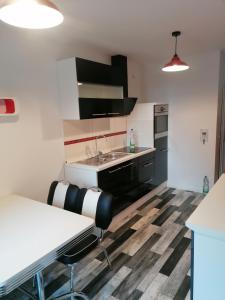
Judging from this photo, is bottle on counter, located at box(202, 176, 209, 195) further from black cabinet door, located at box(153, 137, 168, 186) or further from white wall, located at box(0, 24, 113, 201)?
white wall, located at box(0, 24, 113, 201)

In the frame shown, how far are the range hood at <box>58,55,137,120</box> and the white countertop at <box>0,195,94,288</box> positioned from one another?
4.09 ft

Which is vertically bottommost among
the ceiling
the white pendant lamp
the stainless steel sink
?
the stainless steel sink

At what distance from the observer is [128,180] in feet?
10.3

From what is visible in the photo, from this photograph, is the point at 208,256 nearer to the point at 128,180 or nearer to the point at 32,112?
the point at 128,180

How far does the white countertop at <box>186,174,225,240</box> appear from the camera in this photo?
1206mm

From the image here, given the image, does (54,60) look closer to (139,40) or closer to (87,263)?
(139,40)

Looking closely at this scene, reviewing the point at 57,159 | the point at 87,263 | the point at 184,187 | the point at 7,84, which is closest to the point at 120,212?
the point at 87,263

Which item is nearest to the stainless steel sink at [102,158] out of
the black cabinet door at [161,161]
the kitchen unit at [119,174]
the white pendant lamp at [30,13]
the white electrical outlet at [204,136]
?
the kitchen unit at [119,174]

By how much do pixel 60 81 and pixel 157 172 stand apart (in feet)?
7.35

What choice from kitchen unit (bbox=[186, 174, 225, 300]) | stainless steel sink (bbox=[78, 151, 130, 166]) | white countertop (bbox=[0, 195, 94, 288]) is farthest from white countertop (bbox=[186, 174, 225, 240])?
stainless steel sink (bbox=[78, 151, 130, 166])

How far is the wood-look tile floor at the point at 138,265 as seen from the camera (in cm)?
188

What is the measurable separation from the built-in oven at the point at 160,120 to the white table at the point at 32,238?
2459mm

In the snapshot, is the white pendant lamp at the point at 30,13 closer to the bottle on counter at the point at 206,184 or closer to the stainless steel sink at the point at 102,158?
the stainless steel sink at the point at 102,158

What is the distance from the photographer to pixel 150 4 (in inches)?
70.5
